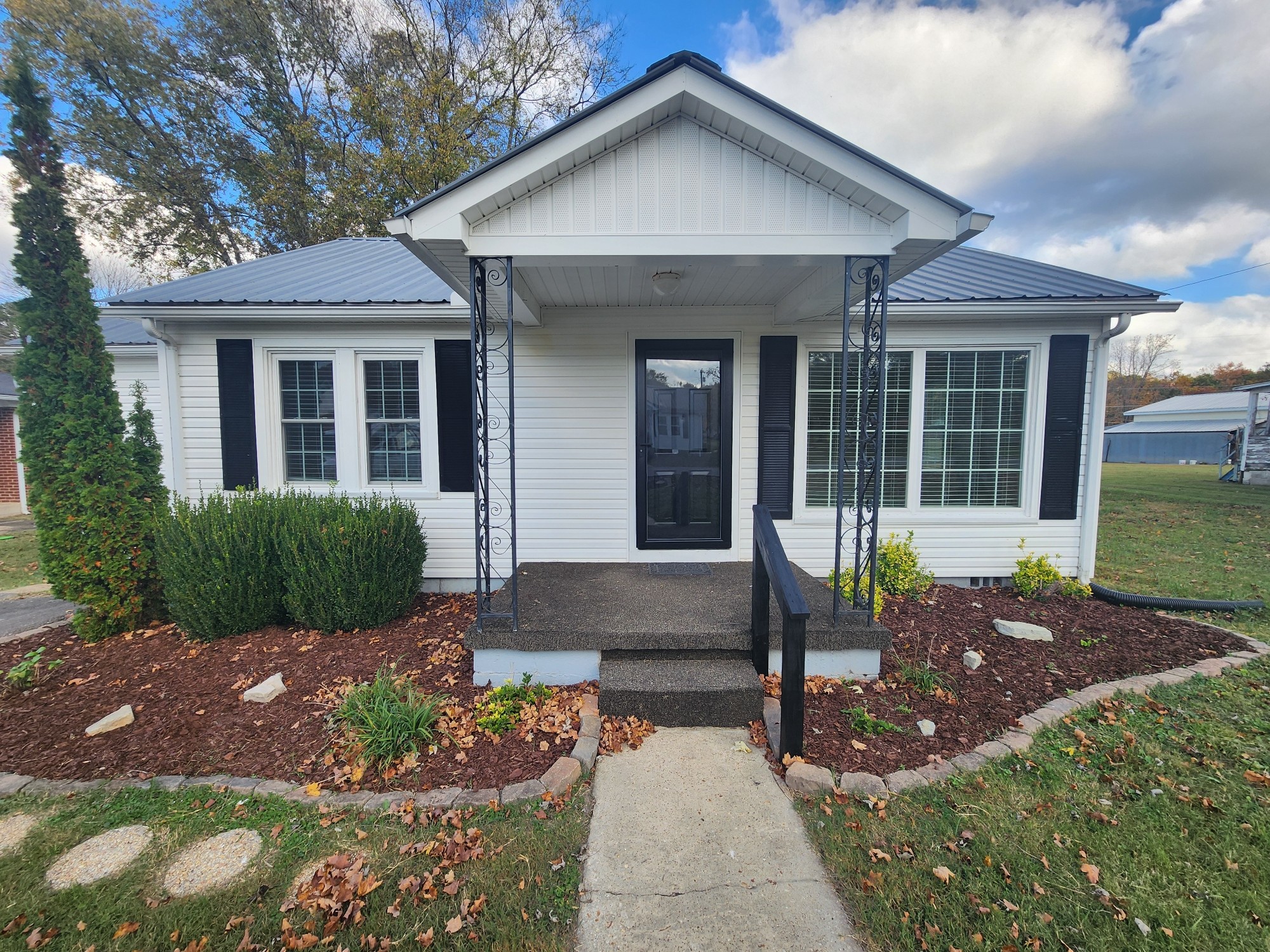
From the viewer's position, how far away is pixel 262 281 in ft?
17.6

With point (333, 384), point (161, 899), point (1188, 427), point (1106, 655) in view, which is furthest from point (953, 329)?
point (1188, 427)

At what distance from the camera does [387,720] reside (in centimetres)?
262

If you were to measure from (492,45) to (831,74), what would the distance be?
Result: 30.6ft

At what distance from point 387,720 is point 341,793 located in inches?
13.6

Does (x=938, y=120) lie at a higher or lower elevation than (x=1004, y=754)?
higher

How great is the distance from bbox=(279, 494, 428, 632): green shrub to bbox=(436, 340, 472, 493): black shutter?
92 cm

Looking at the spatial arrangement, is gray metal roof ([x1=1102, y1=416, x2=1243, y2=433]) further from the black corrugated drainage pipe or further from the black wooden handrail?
the black wooden handrail

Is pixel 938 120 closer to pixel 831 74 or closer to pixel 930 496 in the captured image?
pixel 831 74

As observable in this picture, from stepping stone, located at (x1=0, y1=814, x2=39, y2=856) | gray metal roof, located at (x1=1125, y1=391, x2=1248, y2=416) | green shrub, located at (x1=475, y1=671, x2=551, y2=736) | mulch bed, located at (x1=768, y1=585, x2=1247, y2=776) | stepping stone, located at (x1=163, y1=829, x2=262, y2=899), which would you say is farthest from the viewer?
gray metal roof, located at (x1=1125, y1=391, x2=1248, y2=416)

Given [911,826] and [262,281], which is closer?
[911,826]

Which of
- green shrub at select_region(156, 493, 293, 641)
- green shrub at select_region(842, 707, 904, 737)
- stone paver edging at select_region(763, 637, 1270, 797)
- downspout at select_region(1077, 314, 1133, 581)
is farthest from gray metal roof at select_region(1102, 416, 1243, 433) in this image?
green shrub at select_region(156, 493, 293, 641)

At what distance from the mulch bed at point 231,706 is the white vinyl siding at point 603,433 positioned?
1.37 meters

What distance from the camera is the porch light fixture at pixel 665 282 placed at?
12.5 feet

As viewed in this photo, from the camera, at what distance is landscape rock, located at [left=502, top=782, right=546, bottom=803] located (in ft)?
7.57
